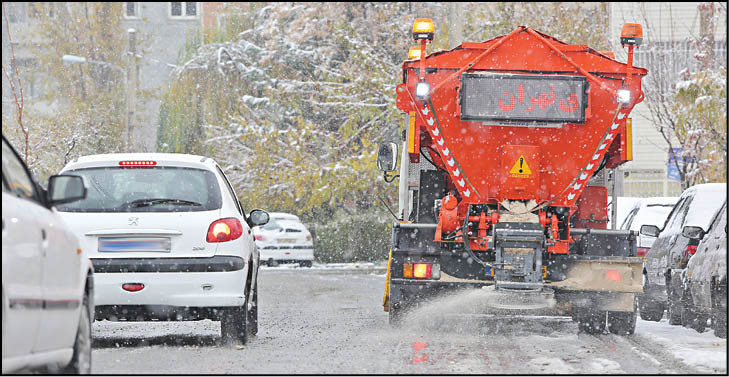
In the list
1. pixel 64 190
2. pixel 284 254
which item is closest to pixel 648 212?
pixel 64 190

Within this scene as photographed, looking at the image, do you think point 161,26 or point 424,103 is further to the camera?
point 161,26

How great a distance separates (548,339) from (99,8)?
38.6 m

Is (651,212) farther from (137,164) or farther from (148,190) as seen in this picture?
(137,164)

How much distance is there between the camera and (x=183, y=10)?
187 ft

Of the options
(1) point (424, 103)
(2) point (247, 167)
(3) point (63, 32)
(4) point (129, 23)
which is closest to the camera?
(1) point (424, 103)

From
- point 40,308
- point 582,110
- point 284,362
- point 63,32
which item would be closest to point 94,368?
point 284,362

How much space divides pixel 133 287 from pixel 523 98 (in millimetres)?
4362

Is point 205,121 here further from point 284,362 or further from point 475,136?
point 284,362

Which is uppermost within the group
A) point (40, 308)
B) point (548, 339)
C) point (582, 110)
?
point (582, 110)

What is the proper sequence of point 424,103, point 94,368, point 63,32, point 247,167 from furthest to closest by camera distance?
point 63,32, point 247,167, point 424,103, point 94,368

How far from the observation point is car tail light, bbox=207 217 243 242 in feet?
33.1

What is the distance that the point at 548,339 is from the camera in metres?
11.6

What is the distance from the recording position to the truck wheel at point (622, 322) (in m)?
12.3

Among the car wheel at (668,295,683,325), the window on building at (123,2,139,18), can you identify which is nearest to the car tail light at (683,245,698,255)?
the car wheel at (668,295,683,325)
